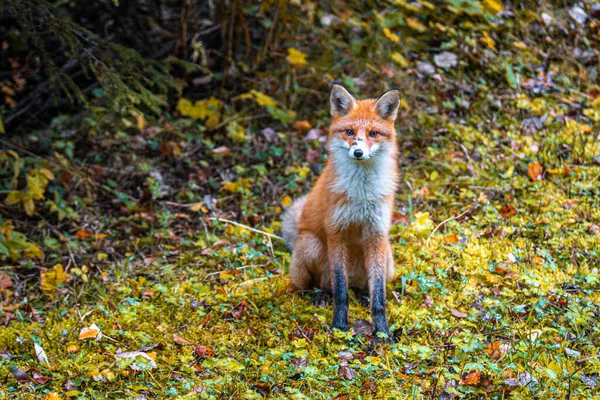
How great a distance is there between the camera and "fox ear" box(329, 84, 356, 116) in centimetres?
490

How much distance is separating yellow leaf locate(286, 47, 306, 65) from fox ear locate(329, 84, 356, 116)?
328 cm

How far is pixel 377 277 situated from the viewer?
4746mm

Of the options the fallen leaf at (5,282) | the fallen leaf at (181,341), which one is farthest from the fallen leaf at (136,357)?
the fallen leaf at (5,282)

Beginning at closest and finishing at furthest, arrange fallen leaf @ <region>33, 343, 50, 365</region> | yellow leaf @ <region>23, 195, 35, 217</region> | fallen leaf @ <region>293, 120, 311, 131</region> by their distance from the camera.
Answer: fallen leaf @ <region>33, 343, 50, 365</region> → yellow leaf @ <region>23, 195, 35, 217</region> → fallen leaf @ <region>293, 120, 311, 131</region>

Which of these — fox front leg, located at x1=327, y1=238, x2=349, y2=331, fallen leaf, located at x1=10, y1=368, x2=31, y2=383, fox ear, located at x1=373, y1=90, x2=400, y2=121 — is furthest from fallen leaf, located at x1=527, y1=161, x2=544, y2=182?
fallen leaf, located at x1=10, y1=368, x2=31, y2=383

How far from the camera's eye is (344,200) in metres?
4.84

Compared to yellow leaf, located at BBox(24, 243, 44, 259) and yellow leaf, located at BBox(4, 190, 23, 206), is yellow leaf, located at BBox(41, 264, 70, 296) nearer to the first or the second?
yellow leaf, located at BBox(24, 243, 44, 259)

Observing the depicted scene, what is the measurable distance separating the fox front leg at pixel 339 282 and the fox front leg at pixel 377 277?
196 millimetres

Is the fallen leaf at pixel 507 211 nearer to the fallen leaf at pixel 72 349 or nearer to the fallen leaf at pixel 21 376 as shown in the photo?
the fallen leaf at pixel 72 349

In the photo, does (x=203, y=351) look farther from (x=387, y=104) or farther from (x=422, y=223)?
(x=422, y=223)

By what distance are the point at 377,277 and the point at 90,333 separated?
2211 millimetres

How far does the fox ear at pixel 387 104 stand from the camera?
4.77m

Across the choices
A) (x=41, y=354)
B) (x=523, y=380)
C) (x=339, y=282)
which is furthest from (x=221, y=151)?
(x=523, y=380)

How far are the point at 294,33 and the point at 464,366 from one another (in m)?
6.12
